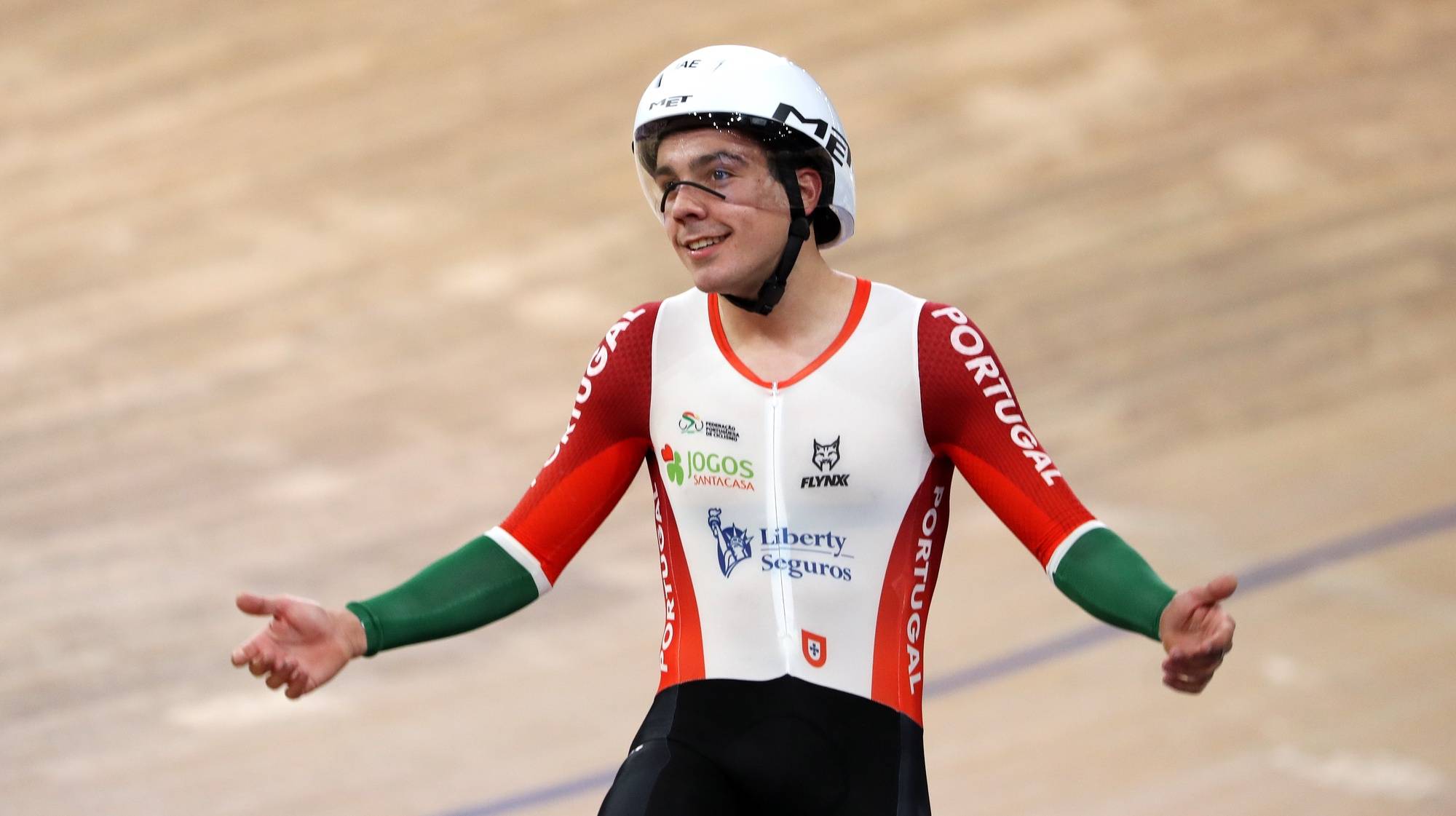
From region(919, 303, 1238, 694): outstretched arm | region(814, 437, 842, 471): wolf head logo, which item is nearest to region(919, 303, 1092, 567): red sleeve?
region(919, 303, 1238, 694): outstretched arm

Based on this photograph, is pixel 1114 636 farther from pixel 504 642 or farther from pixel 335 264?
pixel 335 264

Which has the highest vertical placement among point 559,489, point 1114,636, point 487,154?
point 487,154

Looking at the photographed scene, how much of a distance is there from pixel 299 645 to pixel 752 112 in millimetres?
990

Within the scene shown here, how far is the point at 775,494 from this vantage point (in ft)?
9.83

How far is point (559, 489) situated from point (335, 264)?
168 inches

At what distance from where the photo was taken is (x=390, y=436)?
6.46 meters

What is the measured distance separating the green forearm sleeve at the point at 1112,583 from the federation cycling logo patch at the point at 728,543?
1.47 feet

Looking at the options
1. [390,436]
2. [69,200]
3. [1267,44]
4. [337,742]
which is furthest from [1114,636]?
[69,200]

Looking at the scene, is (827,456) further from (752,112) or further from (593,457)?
(752,112)

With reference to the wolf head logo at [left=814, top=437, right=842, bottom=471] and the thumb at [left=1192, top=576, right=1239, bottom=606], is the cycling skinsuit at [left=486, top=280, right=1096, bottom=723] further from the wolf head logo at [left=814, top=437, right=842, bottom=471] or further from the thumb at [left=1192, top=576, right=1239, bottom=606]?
the thumb at [left=1192, top=576, right=1239, bottom=606]

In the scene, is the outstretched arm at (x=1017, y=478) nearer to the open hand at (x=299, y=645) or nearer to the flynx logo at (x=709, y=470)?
the flynx logo at (x=709, y=470)

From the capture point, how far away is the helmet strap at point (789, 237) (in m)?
3.03

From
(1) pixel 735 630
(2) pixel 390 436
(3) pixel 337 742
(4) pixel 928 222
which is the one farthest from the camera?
(4) pixel 928 222

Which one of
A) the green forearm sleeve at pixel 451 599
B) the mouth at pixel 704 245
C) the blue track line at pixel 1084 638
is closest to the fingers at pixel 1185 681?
the mouth at pixel 704 245
